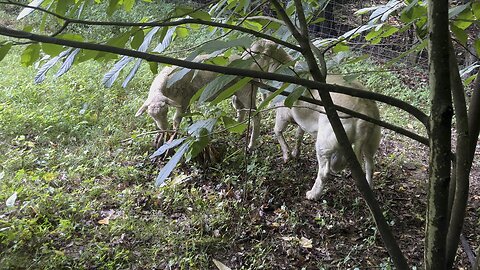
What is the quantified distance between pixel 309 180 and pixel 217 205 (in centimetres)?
96

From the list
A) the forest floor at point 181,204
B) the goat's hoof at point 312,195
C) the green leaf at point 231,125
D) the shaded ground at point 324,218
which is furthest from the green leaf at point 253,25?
the goat's hoof at point 312,195

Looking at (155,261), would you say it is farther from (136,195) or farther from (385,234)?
(385,234)

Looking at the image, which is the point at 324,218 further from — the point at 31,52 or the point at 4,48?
the point at 4,48

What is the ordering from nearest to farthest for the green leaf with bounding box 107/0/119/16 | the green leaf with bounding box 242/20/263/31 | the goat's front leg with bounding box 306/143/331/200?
the green leaf with bounding box 107/0/119/16 < the green leaf with bounding box 242/20/263/31 < the goat's front leg with bounding box 306/143/331/200

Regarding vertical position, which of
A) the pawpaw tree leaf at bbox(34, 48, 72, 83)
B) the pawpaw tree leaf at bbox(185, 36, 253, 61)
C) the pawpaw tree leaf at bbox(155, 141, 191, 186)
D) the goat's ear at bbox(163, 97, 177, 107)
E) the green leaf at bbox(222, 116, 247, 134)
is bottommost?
the goat's ear at bbox(163, 97, 177, 107)

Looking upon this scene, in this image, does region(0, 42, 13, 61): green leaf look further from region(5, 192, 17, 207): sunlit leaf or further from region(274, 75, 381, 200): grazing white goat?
region(5, 192, 17, 207): sunlit leaf

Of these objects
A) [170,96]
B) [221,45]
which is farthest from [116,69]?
[170,96]

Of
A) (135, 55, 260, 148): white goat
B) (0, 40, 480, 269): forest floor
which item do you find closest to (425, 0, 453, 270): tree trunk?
(0, 40, 480, 269): forest floor

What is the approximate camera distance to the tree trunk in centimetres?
77

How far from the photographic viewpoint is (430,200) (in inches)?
33.8

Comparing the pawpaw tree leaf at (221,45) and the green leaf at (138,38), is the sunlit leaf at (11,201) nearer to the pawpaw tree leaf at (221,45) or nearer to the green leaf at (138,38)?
the green leaf at (138,38)

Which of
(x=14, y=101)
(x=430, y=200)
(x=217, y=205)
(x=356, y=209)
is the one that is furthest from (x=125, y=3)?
(x=14, y=101)

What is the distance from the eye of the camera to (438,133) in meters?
0.81

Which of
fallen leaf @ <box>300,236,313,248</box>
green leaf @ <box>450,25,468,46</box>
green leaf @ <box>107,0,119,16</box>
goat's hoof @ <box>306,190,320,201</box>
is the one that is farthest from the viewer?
goat's hoof @ <box>306,190,320,201</box>
